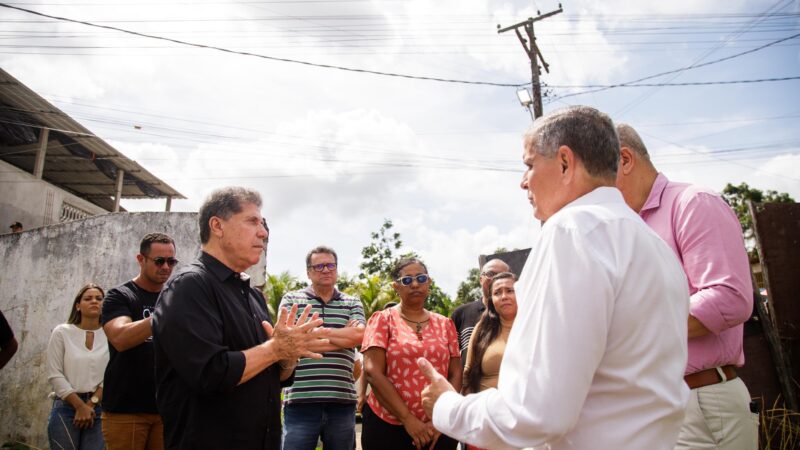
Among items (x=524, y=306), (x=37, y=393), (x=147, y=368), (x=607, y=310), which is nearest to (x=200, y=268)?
(x=147, y=368)

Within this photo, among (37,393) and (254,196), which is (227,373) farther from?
(37,393)

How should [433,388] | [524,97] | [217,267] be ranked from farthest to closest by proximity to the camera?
[524,97] → [217,267] → [433,388]

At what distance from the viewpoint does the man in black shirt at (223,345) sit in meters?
2.24

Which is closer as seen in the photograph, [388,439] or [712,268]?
[712,268]

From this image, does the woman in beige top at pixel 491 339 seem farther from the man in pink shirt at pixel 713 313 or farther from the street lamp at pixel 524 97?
the street lamp at pixel 524 97

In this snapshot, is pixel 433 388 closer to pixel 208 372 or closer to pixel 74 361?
pixel 208 372

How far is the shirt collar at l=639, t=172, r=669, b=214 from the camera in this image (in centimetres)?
240

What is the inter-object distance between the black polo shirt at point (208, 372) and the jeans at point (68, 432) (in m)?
2.66

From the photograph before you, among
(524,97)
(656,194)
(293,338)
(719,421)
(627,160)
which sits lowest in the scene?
(719,421)

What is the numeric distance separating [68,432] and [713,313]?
4802mm

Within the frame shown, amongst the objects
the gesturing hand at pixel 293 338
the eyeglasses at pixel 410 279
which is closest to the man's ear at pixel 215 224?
the gesturing hand at pixel 293 338

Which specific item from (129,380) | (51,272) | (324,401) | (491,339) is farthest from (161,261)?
(51,272)

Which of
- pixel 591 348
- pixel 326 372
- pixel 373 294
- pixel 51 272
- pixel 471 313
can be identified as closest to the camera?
pixel 591 348

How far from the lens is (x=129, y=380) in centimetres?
355
